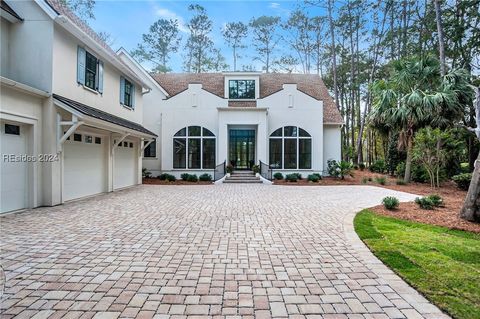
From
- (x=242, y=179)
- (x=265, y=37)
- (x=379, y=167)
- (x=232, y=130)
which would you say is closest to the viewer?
(x=242, y=179)

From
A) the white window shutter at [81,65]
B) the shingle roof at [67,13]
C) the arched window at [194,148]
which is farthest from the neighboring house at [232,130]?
the white window shutter at [81,65]

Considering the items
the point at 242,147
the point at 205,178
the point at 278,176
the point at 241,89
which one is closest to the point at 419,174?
the point at 278,176

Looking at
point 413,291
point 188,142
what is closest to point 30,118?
point 413,291

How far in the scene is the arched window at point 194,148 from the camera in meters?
17.9

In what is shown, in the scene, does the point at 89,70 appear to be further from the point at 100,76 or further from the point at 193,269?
the point at 193,269

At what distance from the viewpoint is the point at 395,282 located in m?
3.43

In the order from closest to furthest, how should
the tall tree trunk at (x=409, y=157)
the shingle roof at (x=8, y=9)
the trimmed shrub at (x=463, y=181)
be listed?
the shingle roof at (x=8, y=9)
the trimmed shrub at (x=463, y=181)
the tall tree trunk at (x=409, y=157)

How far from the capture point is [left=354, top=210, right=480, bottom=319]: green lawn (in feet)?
9.81

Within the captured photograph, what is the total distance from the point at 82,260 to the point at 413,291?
4.51 metres

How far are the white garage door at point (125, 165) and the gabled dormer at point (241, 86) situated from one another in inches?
311

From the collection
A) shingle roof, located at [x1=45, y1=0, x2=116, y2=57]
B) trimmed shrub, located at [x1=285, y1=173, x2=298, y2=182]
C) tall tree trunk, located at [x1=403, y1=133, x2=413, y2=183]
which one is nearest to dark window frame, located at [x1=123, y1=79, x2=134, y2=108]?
shingle roof, located at [x1=45, y1=0, x2=116, y2=57]

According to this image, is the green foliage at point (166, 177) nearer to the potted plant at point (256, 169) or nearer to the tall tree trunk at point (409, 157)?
the potted plant at point (256, 169)

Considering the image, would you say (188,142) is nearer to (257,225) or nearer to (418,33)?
(257,225)

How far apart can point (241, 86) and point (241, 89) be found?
21 centimetres
